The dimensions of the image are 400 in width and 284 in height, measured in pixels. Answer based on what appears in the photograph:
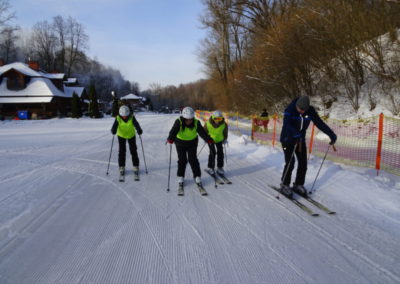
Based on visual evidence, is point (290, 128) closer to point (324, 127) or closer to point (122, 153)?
point (324, 127)

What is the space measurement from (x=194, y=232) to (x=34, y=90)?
38.6m

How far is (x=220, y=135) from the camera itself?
6.05 meters

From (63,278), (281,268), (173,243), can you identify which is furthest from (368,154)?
(63,278)

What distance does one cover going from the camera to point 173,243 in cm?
301

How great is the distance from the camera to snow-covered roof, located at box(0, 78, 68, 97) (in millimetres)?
31981

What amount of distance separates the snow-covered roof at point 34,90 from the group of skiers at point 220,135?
109 ft

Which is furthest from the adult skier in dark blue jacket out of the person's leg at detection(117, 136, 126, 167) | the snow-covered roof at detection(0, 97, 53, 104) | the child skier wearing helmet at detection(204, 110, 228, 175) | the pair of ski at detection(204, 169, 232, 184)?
the snow-covered roof at detection(0, 97, 53, 104)

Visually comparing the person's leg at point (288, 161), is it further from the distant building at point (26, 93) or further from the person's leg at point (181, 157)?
the distant building at point (26, 93)

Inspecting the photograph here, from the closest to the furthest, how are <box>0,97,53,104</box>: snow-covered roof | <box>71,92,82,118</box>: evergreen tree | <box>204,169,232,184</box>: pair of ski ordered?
<box>204,169,232,184</box>: pair of ski < <box>71,92,82,118</box>: evergreen tree < <box>0,97,53,104</box>: snow-covered roof

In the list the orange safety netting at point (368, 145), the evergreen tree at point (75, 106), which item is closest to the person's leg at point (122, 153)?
the orange safety netting at point (368, 145)

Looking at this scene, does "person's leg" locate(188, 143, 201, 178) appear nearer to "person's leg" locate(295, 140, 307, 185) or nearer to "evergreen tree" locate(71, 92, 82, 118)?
"person's leg" locate(295, 140, 307, 185)

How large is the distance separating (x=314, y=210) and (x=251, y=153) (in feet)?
15.4

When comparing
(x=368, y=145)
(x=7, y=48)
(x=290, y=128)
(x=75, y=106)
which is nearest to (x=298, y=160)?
(x=290, y=128)

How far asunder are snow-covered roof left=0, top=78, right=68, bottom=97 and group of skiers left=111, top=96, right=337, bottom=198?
33256 mm
